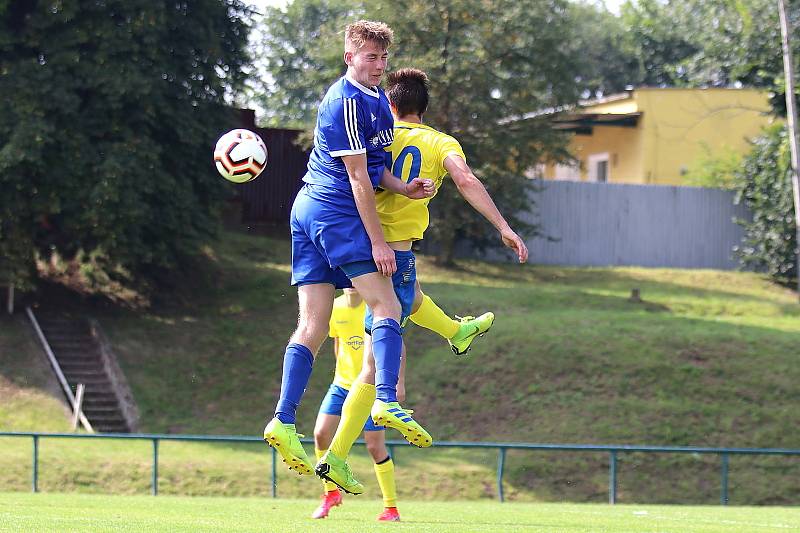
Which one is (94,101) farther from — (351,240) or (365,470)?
(351,240)

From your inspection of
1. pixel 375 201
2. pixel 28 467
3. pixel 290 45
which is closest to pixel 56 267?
pixel 28 467

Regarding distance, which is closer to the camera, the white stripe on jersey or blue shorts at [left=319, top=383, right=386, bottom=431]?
the white stripe on jersey

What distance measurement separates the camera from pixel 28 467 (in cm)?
2139

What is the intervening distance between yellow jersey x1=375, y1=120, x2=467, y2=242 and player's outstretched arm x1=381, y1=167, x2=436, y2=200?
0.30m

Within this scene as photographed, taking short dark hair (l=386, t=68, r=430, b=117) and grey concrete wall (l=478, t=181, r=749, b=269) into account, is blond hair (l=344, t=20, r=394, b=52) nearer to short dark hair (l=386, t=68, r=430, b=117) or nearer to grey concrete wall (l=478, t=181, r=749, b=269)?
short dark hair (l=386, t=68, r=430, b=117)

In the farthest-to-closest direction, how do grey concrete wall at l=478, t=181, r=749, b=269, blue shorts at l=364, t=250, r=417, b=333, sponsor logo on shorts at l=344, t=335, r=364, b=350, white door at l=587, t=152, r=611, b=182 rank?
white door at l=587, t=152, r=611, b=182 → grey concrete wall at l=478, t=181, r=749, b=269 → sponsor logo on shorts at l=344, t=335, r=364, b=350 → blue shorts at l=364, t=250, r=417, b=333

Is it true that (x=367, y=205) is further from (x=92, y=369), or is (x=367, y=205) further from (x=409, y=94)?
(x=92, y=369)

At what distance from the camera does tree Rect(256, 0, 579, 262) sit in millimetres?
33531

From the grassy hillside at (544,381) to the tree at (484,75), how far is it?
404cm

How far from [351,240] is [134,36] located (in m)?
20.7

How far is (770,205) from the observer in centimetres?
3794

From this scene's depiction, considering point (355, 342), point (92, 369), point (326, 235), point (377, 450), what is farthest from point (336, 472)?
point (92, 369)

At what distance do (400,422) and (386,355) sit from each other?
493 millimetres

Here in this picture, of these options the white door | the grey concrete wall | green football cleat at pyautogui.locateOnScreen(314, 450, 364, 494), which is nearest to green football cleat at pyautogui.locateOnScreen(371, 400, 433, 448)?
green football cleat at pyautogui.locateOnScreen(314, 450, 364, 494)
